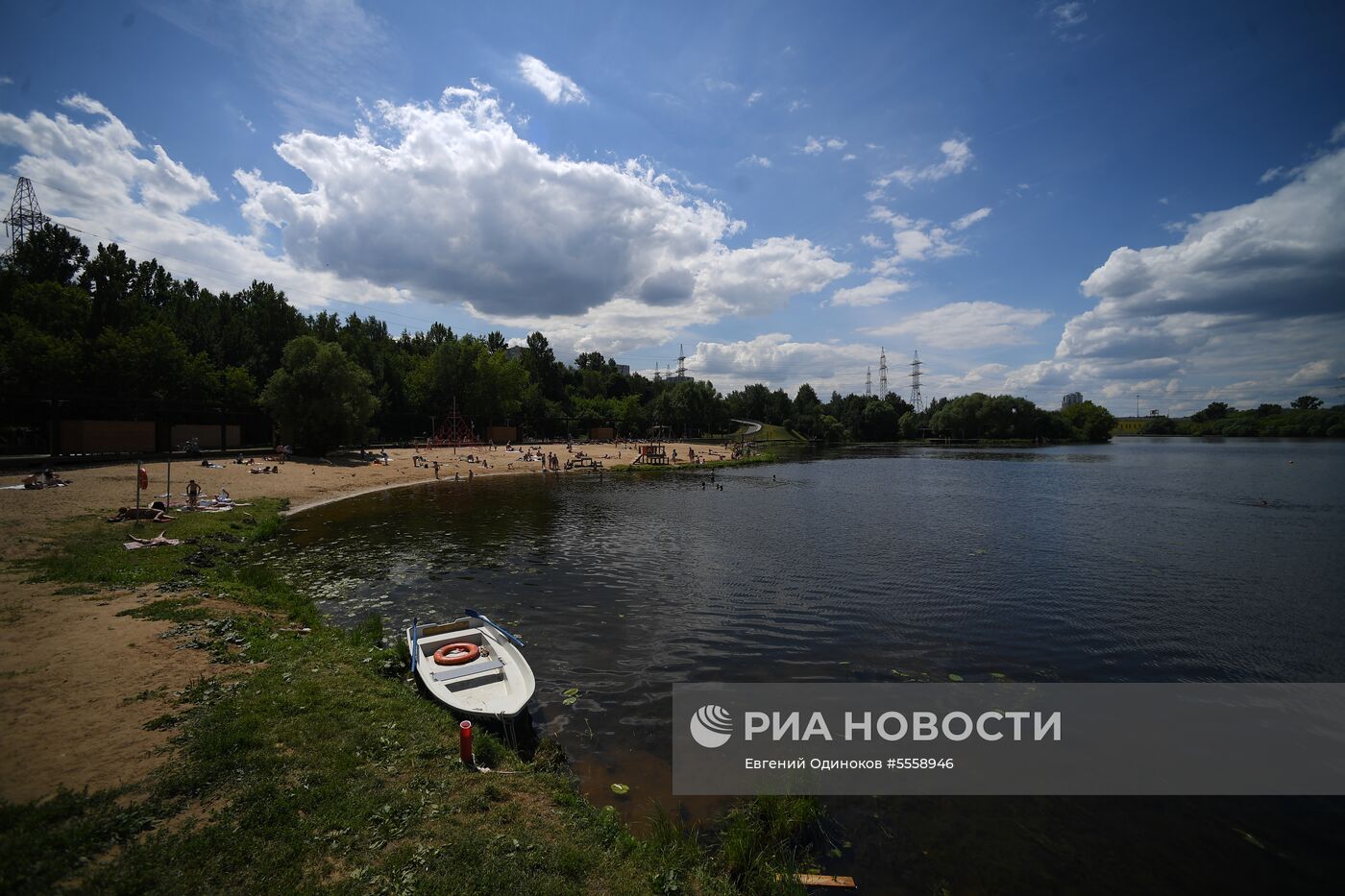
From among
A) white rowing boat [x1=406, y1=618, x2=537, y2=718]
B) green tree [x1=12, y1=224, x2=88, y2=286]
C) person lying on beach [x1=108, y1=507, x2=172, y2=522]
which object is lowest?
white rowing boat [x1=406, y1=618, x2=537, y2=718]

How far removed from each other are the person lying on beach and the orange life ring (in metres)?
20.4

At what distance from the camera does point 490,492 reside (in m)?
45.2

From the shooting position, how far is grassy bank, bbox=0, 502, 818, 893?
218 inches

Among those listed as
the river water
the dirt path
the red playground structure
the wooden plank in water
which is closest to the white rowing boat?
the river water

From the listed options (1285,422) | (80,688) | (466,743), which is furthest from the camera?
(1285,422)

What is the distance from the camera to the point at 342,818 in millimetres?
6457

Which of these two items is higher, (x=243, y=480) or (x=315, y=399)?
(x=315, y=399)

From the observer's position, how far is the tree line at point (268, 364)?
49625 mm

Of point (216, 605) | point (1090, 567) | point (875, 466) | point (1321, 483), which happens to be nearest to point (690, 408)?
point (875, 466)

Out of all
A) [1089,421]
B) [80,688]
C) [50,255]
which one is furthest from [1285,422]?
[50,255]

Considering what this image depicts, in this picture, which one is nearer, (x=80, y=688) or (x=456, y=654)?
(x=80, y=688)

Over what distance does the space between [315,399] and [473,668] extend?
56.1 metres

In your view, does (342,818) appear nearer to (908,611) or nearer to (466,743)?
(466,743)

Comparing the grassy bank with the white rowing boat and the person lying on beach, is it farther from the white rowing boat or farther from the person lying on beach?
the person lying on beach
